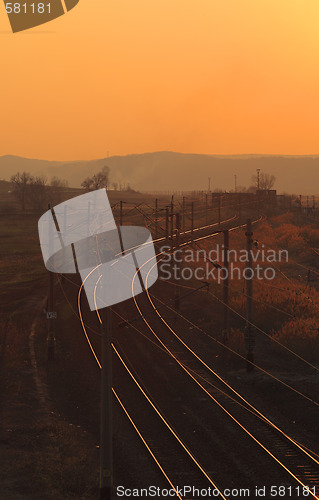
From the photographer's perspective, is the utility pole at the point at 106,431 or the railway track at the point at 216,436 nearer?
the utility pole at the point at 106,431

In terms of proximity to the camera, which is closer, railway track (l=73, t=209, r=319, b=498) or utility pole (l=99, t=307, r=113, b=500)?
utility pole (l=99, t=307, r=113, b=500)

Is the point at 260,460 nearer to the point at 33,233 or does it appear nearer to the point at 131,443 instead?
the point at 131,443

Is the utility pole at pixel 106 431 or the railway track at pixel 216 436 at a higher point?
the utility pole at pixel 106 431

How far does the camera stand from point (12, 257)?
78375 millimetres

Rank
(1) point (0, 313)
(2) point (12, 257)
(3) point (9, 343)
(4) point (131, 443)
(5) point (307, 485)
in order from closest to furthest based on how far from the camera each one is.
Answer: (5) point (307, 485) → (4) point (131, 443) → (3) point (9, 343) → (1) point (0, 313) → (2) point (12, 257)

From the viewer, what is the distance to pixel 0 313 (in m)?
42.9

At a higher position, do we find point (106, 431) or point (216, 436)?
point (106, 431)

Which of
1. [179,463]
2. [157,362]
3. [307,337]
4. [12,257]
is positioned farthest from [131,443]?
[12,257]

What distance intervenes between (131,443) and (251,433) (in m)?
4.10

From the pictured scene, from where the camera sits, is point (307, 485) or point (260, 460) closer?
point (307, 485)

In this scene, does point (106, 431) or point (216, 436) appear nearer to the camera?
point (106, 431)

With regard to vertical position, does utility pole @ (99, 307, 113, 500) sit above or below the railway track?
above

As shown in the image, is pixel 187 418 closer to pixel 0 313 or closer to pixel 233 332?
pixel 233 332

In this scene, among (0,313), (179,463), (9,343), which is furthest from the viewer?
(0,313)
